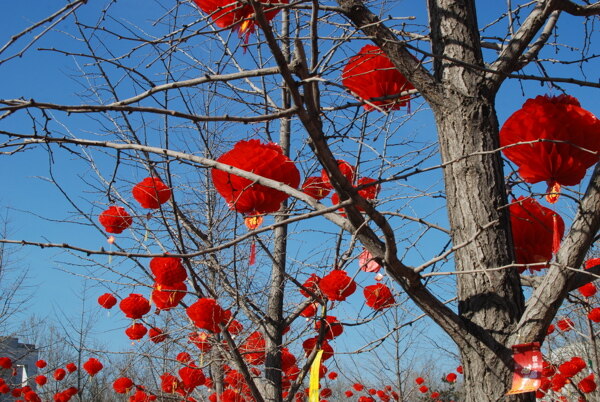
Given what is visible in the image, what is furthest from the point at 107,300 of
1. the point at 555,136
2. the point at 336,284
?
the point at 555,136

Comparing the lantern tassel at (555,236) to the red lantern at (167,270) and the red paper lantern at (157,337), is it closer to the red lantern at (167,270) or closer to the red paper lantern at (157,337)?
the red lantern at (167,270)

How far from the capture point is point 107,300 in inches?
175

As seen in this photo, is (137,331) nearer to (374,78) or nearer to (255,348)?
(255,348)

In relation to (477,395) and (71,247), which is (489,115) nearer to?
(477,395)

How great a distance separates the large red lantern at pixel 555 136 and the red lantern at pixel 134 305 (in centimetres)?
274

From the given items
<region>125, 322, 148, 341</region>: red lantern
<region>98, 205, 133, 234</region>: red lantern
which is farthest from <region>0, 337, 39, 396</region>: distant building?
<region>98, 205, 133, 234</region>: red lantern

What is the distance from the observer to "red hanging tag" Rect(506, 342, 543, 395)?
6.27 feet

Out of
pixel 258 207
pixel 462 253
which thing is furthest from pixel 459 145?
pixel 258 207

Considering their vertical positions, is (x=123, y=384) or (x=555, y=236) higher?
(x=123, y=384)

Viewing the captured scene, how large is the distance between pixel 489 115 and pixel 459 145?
0.60ft

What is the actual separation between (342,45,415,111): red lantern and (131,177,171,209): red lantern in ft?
4.18

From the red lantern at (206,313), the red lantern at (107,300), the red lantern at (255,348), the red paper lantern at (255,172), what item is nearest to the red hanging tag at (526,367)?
the red paper lantern at (255,172)

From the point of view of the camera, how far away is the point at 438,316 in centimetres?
203

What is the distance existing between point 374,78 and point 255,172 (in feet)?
2.31
